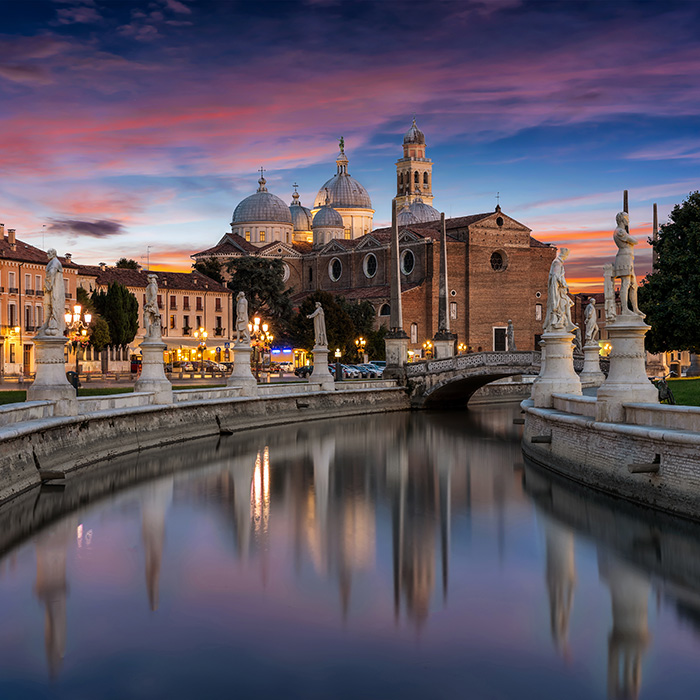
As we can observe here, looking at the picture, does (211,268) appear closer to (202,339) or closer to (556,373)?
(202,339)

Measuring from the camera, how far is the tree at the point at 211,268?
10269 centimetres

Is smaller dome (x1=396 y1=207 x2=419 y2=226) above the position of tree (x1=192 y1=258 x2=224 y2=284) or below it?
above

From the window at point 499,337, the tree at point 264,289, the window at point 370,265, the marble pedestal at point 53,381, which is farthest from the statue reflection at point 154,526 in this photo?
the window at point 370,265

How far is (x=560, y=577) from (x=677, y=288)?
111ft

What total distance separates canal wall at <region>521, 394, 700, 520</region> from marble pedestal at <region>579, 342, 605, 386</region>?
47.3 ft

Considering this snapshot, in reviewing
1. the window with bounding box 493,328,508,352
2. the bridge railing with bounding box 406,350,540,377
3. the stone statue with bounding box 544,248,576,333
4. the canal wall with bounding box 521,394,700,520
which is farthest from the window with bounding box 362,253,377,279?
the canal wall with bounding box 521,394,700,520

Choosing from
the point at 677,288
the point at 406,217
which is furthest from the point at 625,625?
the point at 406,217

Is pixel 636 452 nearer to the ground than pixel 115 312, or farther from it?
nearer to the ground

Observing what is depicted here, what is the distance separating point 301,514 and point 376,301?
252 feet

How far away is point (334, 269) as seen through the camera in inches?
4281

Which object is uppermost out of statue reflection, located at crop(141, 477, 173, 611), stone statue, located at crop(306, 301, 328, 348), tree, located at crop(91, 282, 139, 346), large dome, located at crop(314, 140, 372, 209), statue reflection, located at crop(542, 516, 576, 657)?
large dome, located at crop(314, 140, 372, 209)

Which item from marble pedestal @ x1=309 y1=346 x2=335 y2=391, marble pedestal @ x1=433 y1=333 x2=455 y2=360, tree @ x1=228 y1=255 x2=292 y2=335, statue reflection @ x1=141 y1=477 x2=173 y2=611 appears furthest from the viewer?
tree @ x1=228 y1=255 x2=292 y2=335

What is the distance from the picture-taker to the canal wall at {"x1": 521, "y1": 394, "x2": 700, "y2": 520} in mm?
15305

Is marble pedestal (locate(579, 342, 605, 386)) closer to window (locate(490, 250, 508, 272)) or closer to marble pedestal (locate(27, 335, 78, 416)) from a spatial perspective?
marble pedestal (locate(27, 335, 78, 416))
